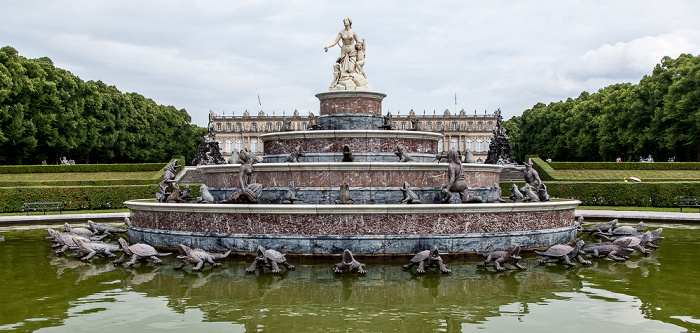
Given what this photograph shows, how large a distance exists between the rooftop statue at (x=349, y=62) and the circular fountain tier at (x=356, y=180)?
24.3ft

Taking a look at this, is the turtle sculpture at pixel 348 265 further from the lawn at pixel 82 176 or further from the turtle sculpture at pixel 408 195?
the lawn at pixel 82 176

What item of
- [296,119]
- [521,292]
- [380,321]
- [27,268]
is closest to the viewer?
[380,321]

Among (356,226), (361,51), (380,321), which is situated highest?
(361,51)

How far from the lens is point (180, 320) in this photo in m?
7.69

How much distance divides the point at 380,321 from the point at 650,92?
47814 millimetres

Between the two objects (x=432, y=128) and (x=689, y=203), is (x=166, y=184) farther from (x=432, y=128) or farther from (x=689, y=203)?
(x=432, y=128)

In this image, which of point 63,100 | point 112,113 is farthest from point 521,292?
point 112,113

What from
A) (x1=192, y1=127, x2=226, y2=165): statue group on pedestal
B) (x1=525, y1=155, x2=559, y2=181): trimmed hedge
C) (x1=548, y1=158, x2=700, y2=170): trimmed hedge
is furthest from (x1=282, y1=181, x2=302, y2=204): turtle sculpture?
(x1=548, y1=158, x2=700, y2=170): trimmed hedge

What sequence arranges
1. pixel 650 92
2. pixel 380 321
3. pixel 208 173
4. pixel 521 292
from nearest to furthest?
pixel 380 321 < pixel 521 292 < pixel 208 173 < pixel 650 92

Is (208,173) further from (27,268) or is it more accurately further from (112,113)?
(112,113)

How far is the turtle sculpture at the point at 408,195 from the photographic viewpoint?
13.5m

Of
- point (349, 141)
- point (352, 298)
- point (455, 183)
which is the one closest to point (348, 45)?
point (349, 141)

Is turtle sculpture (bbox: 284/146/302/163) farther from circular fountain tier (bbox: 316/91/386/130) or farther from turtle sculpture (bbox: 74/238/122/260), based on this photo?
turtle sculpture (bbox: 74/238/122/260)

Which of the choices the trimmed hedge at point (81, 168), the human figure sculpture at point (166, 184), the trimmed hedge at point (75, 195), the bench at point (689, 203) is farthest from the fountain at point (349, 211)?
the trimmed hedge at point (81, 168)
